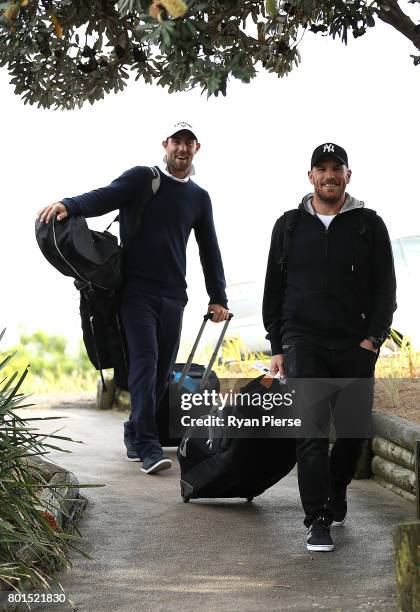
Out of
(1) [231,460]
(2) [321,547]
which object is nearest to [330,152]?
(1) [231,460]

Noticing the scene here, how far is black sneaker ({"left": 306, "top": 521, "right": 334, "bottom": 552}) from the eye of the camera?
5891 mm

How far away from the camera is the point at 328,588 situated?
17.0 feet

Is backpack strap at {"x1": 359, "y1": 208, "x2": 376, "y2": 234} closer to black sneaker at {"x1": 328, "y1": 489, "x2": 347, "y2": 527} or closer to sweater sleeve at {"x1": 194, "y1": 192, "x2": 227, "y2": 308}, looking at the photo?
black sneaker at {"x1": 328, "y1": 489, "x2": 347, "y2": 527}

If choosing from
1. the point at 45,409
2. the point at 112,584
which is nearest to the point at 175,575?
the point at 112,584

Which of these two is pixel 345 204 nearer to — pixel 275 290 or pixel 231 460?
pixel 275 290

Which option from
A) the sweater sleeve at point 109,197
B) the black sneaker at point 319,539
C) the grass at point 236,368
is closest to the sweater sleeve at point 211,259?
the sweater sleeve at point 109,197

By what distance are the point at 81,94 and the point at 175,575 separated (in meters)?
3.36

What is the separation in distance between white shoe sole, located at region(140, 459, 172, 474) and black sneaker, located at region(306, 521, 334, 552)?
2286 millimetres

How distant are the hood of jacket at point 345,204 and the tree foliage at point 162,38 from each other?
747 millimetres

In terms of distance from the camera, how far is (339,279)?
615 centimetres

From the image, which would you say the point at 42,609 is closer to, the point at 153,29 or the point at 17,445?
the point at 17,445

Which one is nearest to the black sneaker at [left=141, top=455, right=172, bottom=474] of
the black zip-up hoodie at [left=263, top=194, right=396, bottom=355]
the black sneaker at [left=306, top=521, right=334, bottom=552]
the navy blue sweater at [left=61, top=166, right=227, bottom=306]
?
the navy blue sweater at [left=61, top=166, right=227, bottom=306]

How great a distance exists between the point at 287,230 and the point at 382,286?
562 mm

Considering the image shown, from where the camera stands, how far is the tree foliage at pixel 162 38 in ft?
16.8
